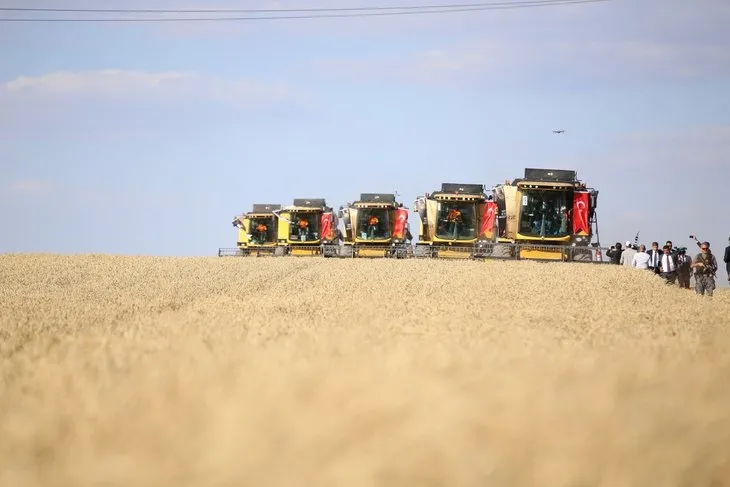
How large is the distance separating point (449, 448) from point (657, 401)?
1.17 meters

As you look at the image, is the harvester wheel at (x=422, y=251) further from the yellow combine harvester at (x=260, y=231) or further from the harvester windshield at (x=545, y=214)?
the yellow combine harvester at (x=260, y=231)

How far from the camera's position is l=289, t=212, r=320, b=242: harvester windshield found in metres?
40.1

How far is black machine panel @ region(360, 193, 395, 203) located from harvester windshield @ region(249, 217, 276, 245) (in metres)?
7.31

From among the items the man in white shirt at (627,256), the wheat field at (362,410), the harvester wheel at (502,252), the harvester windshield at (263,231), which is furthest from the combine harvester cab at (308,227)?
the wheat field at (362,410)

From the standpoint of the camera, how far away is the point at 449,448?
234 centimetres

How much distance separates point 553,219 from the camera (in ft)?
104

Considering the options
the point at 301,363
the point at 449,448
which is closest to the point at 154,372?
the point at 301,363

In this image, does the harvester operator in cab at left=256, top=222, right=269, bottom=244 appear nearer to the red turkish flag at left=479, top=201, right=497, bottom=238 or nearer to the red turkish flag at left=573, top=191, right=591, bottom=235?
the red turkish flag at left=479, top=201, right=497, bottom=238

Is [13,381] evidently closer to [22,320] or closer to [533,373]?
[533,373]

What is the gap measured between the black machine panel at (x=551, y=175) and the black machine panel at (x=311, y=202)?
1091cm

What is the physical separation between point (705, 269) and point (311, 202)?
22600 millimetres

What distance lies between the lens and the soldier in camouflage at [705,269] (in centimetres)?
2024

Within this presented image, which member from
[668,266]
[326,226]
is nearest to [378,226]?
[326,226]

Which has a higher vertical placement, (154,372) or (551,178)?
(551,178)
